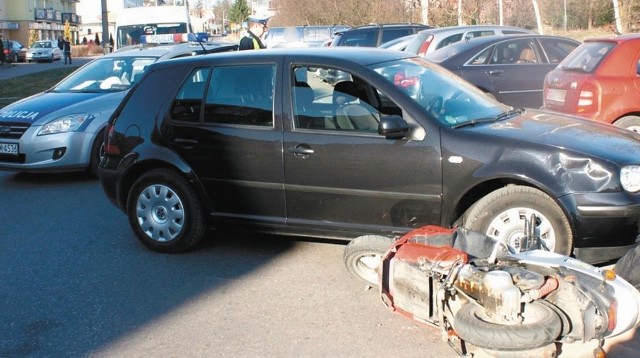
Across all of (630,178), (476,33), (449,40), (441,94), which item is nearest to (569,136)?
(630,178)

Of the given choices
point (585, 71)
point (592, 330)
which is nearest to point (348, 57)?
point (592, 330)

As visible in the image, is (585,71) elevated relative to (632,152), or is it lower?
elevated

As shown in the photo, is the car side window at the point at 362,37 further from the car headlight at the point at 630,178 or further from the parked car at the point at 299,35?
the car headlight at the point at 630,178

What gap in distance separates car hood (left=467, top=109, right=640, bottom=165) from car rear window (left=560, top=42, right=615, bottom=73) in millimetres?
3226

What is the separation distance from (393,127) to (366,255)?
899 mm

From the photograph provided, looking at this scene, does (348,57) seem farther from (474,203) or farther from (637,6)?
(637,6)

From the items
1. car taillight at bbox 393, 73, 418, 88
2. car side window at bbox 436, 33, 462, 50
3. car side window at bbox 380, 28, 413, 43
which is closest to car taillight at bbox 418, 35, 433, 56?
car side window at bbox 436, 33, 462, 50

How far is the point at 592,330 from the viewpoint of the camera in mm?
3447

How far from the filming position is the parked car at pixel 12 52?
49.0m

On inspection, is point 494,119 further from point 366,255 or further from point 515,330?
point 515,330

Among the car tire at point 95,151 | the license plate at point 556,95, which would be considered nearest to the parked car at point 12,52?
the car tire at point 95,151

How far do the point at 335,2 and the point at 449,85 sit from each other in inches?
1317

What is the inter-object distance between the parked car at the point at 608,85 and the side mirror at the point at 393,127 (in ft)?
13.1

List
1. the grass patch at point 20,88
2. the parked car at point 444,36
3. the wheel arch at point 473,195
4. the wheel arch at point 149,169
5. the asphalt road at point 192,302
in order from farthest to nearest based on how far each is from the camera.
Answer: the grass patch at point 20,88 → the parked car at point 444,36 → the wheel arch at point 149,169 → the wheel arch at point 473,195 → the asphalt road at point 192,302
